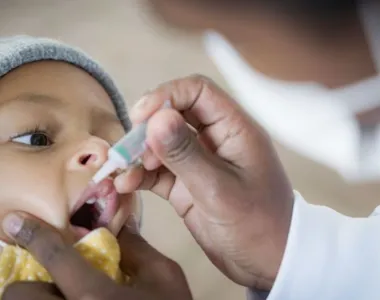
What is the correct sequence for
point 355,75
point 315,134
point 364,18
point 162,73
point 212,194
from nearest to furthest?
point 364,18, point 212,194, point 355,75, point 315,134, point 162,73

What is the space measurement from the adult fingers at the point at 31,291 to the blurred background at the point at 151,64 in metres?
0.58

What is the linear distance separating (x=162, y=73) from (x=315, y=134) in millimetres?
602

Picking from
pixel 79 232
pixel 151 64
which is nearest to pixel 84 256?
pixel 79 232

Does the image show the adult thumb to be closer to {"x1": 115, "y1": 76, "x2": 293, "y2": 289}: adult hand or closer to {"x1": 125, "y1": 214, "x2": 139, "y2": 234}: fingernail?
{"x1": 115, "y1": 76, "x2": 293, "y2": 289}: adult hand

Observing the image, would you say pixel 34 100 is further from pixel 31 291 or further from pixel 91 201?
pixel 31 291

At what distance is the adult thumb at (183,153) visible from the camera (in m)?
0.66

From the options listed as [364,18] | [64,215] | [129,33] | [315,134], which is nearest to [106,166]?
[64,215]

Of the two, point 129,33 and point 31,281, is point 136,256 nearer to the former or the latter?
point 31,281

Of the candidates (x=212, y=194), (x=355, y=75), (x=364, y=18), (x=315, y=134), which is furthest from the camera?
(x=315, y=134)

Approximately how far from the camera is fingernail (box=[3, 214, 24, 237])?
732 mm

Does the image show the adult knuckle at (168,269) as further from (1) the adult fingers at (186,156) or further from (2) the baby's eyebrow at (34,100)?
(2) the baby's eyebrow at (34,100)

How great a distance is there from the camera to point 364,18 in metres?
0.63

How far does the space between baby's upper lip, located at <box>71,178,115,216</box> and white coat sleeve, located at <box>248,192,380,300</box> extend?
263mm

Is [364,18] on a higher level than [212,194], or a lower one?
higher
